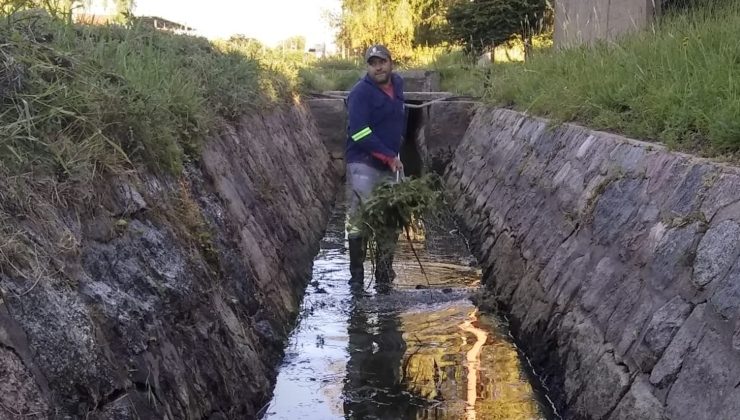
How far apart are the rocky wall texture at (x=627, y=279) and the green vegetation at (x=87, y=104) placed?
261 centimetres

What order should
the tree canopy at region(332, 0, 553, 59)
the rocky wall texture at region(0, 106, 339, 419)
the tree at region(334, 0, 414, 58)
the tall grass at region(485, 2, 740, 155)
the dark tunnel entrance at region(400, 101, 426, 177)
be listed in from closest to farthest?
the rocky wall texture at region(0, 106, 339, 419), the tall grass at region(485, 2, 740, 155), the dark tunnel entrance at region(400, 101, 426, 177), the tree canopy at region(332, 0, 553, 59), the tree at region(334, 0, 414, 58)

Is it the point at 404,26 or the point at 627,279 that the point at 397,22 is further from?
the point at 627,279

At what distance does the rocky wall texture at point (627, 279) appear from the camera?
3.25 meters

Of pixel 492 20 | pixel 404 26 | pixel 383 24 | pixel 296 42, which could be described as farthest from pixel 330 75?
pixel 383 24

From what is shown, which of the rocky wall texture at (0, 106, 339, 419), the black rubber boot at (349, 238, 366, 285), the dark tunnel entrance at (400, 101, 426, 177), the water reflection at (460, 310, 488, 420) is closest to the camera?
the rocky wall texture at (0, 106, 339, 419)

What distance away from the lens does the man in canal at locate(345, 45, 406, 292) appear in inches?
281

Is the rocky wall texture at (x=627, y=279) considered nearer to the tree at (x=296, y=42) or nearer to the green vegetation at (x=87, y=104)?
the green vegetation at (x=87, y=104)

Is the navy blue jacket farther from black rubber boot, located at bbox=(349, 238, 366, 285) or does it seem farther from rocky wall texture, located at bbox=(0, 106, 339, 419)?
rocky wall texture, located at bbox=(0, 106, 339, 419)

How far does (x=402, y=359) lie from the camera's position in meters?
5.66

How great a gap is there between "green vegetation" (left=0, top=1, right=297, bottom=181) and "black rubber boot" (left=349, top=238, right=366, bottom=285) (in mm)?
1713

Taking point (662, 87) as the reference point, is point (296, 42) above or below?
above

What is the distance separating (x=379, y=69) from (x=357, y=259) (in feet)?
5.86

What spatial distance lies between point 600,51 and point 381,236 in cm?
306

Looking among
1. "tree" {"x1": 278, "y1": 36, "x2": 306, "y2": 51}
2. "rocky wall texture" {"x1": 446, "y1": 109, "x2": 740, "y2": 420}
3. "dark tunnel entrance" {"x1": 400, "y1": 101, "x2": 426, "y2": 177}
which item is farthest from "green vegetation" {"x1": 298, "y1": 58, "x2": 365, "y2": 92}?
"rocky wall texture" {"x1": 446, "y1": 109, "x2": 740, "y2": 420}
